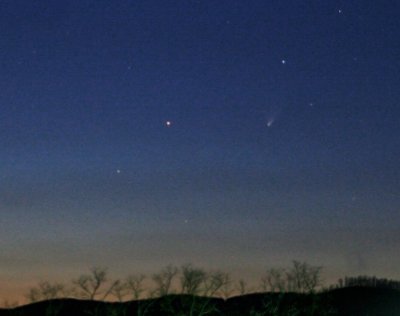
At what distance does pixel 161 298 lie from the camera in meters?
81.6

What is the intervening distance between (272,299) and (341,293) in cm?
1128

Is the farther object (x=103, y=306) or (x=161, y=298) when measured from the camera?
(x=103, y=306)

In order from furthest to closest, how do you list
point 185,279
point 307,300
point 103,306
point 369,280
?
point 369,280 → point 103,306 → point 307,300 → point 185,279

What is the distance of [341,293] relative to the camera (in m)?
93.6

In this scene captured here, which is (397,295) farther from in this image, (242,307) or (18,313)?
(18,313)

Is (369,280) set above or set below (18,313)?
above

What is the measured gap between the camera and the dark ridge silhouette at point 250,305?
267 ft

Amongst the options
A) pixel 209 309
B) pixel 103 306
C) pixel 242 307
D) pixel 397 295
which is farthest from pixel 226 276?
pixel 397 295

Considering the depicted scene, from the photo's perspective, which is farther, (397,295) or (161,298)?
(397,295)

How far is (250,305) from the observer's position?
8906 cm

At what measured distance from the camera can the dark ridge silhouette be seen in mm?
81375

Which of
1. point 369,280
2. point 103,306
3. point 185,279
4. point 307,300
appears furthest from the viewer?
point 369,280

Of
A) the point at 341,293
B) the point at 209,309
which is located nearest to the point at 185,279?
the point at 209,309

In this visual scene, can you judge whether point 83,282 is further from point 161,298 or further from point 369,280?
point 369,280
